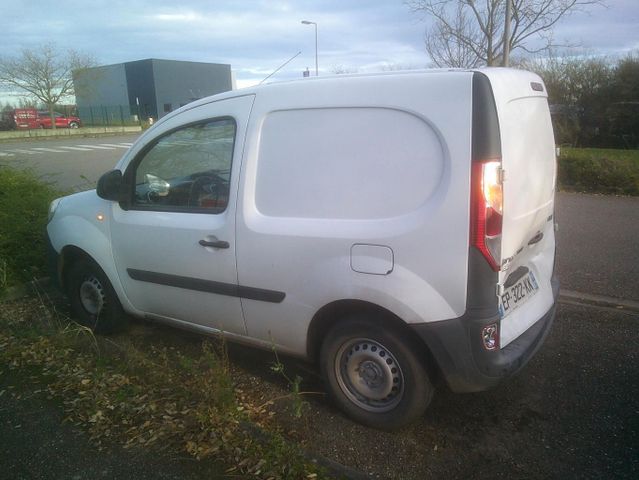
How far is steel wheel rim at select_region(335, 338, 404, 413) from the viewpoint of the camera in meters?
2.87

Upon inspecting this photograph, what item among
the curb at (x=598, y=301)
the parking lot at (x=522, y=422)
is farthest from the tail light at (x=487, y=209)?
the curb at (x=598, y=301)

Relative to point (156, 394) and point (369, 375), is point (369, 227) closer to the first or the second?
point (369, 375)

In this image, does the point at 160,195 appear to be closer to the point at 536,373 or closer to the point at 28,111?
the point at 536,373

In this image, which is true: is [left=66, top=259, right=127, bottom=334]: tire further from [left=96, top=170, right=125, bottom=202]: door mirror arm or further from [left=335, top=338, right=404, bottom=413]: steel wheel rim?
[left=335, top=338, right=404, bottom=413]: steel wheel rim

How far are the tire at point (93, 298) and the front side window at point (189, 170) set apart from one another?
79 centimetres

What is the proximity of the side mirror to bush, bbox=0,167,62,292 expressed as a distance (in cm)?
Answer: 210

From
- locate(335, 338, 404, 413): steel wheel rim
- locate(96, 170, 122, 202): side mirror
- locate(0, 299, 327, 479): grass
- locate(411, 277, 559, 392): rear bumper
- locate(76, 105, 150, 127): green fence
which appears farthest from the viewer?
locate(76, 105, 150, 127): green fence

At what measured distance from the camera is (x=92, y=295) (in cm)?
432

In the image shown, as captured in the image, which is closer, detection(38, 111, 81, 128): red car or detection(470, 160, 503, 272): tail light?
detection(470, 160, 503, 272): tail light

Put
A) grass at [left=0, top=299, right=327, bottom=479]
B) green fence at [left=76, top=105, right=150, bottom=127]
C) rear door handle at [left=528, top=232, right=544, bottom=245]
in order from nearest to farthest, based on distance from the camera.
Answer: grass at [left=0, top=299, right=327, bottom=479] → rear door handle at [left=528, top=232, right=544, bottom=245] → green fence at [left=76, top=105, right=150, bottom=127]

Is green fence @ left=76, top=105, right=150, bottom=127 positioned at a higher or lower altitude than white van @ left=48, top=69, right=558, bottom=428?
higher

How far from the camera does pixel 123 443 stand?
114 inches

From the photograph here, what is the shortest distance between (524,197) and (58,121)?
47745 mm

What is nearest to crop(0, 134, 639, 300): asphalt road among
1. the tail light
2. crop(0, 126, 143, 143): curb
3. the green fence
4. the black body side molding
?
the tail light
